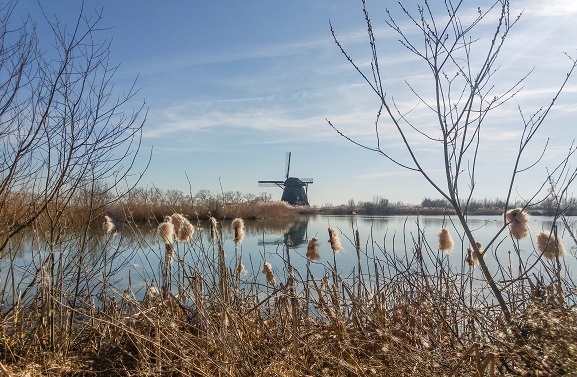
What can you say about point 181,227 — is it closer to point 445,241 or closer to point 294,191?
point 445,241

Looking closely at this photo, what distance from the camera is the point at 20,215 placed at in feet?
14.8

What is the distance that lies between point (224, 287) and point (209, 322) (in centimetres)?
49

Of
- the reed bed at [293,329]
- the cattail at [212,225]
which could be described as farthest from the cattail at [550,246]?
the cattail at [212,225]

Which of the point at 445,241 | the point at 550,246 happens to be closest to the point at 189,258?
the point at 445,241

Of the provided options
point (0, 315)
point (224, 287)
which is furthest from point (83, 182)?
point (224, 287)

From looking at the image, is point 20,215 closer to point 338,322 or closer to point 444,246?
point 338,322

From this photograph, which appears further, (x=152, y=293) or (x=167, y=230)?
(x=167, y=230)

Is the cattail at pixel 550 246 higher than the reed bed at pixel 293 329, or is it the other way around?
the cattail at pixel 550 246

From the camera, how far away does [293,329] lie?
123 inches

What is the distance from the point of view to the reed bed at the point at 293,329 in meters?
2.38

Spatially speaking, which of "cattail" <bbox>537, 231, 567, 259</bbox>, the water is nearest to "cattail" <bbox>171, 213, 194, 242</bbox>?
the water

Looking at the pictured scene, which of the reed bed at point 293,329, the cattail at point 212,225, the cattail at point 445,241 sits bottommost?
the reed bed at point 293,329

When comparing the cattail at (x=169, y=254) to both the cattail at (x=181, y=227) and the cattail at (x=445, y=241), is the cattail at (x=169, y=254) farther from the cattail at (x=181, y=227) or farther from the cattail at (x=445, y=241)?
the cattail at (x=445, y=241)

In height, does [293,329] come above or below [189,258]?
above
